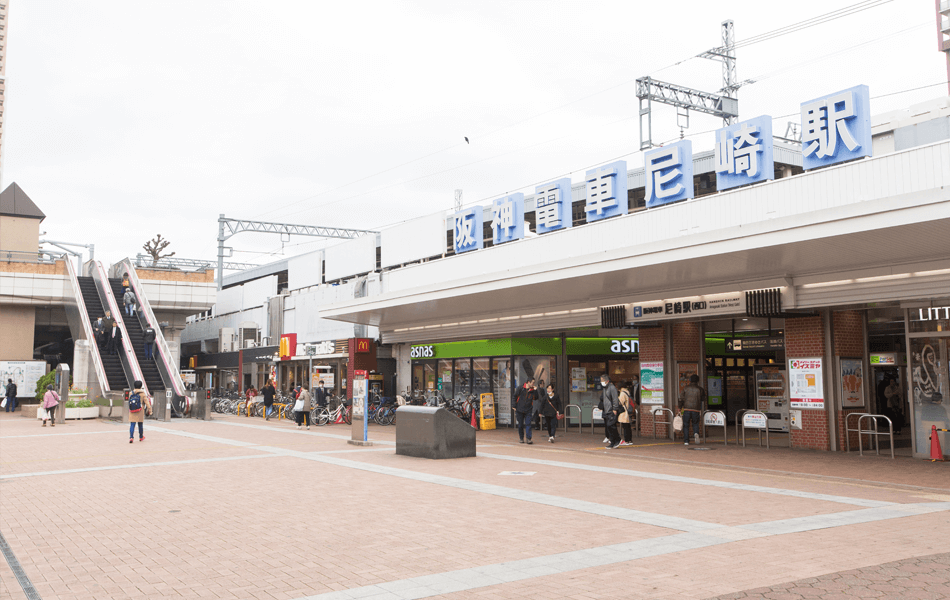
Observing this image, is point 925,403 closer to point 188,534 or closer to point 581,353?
point 581,353

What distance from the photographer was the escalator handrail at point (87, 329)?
29.3 meters

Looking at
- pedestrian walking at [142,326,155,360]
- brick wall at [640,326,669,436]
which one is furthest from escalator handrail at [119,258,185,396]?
brick wall at [640,326,669,436]

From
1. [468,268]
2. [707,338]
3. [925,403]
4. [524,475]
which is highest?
[468,268]

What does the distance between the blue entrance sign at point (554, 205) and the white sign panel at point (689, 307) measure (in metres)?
4.06

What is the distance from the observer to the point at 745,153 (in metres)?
17.2


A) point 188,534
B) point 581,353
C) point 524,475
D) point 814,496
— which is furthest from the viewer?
point 581,353

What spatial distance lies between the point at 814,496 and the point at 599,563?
4892 mm

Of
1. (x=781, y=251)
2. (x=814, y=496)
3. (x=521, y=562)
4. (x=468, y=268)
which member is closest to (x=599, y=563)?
(x=521, y=562)

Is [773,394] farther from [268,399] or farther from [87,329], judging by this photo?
[87,329]

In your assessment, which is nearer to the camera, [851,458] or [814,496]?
[814,496]

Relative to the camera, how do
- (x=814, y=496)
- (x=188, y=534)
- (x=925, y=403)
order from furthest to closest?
(x=925, y=403) < (x=814, y=496) < (x=188, y=534)

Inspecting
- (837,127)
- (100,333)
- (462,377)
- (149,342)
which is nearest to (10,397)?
(100,333)

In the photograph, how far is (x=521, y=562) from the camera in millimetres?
6711

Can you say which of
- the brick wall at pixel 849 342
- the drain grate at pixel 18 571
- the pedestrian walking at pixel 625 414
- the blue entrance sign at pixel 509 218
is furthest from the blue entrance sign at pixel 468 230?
the drain grate at pixel 18 571
